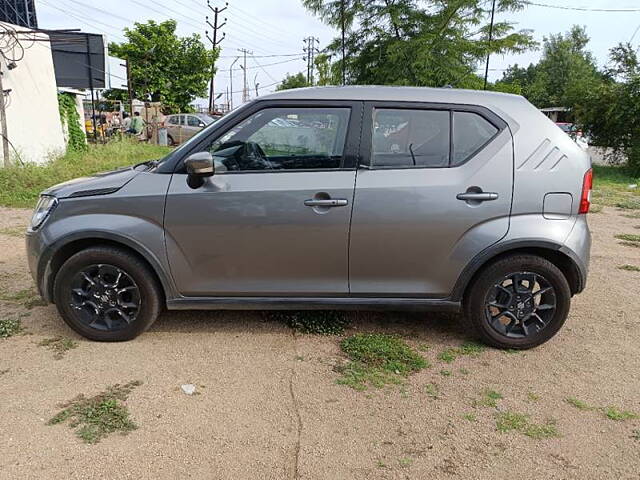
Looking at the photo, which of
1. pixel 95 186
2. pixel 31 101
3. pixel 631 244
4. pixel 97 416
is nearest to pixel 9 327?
pixel 95 186

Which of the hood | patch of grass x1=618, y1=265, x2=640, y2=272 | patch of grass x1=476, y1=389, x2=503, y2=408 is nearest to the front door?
the hood

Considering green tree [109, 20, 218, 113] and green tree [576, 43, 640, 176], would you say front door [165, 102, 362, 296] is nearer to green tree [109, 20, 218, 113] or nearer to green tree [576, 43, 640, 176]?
green tree [576, 43, 640, 176]

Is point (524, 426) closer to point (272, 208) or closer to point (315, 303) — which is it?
point (315, 303)

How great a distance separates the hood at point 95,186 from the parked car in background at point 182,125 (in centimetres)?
2005

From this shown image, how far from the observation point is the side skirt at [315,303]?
3.54 meters

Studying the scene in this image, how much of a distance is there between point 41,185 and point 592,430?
33.7 ft

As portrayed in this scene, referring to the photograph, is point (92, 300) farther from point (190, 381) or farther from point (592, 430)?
point (592, 430)

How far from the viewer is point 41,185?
32.2ft

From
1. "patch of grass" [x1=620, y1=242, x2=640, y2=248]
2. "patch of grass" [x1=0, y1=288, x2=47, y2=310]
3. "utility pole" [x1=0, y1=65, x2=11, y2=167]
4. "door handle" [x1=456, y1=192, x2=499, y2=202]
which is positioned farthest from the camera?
"utility pole" [x1=0, y1=65, x2=11, y2=167]

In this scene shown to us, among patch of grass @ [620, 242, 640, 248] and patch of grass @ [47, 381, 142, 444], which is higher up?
patch of grass @ [620, 242, 640, 248]

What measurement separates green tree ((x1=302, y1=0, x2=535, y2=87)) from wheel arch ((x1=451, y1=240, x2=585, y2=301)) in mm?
8646

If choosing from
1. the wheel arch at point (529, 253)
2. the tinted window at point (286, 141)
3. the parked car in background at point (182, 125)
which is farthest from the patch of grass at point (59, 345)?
the parked car in background at point (182, 125)

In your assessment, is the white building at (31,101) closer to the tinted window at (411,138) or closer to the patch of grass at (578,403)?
the tinted window at (411,138)

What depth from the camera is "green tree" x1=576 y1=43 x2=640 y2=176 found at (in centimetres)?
1384
